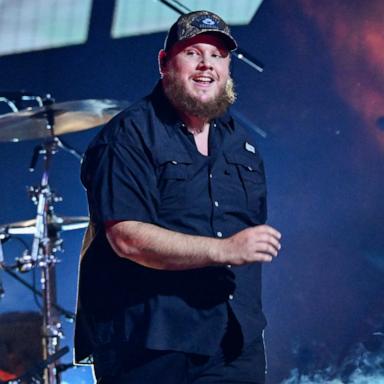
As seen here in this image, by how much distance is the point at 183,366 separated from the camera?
2.00m

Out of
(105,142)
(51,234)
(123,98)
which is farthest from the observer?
(123,98)

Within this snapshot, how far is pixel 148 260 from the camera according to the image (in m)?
1.94

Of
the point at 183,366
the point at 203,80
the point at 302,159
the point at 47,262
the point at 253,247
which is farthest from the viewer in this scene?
the point at 302,159

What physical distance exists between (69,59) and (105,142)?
2640 millimetres

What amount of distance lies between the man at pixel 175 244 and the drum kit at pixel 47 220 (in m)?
1.70

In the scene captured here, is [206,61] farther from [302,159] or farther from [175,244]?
[302,159]

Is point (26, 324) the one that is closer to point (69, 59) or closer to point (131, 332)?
point (69, 59)

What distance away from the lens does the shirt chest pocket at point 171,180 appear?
81.0 inches

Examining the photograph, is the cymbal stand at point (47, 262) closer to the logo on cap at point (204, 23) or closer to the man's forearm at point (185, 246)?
the logo on cap at point (204, 23)

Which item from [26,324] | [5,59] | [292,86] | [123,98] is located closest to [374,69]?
[292,86]

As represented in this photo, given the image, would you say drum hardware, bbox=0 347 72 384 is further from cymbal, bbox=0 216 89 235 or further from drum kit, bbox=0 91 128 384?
cymbal, bbox=0 216 89 235

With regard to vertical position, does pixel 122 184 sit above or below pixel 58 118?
below

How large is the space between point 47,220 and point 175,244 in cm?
219

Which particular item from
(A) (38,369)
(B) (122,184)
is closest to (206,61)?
(B) (122,184)
